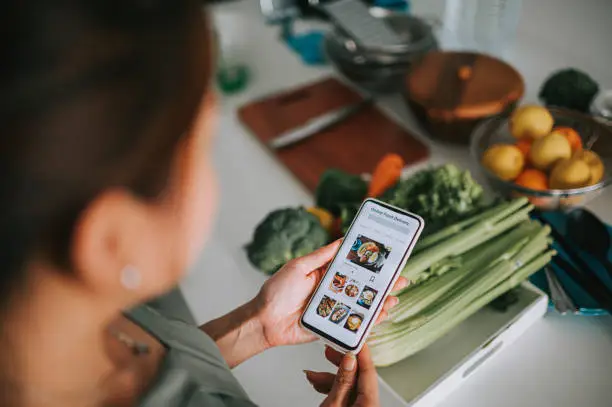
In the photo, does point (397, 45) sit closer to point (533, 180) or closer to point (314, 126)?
point (314, 126)

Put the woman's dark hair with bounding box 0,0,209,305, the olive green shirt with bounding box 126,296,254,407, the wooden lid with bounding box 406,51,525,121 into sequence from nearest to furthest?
the woman's dark hair with bounding box 0,0,209,305
the olive green shirt with bounding box 126,296,254,407
the wooden lid with bounding box 406,51,525,121

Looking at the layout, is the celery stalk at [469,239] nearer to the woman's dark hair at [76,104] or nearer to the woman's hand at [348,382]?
the woman's hand at [348,382]

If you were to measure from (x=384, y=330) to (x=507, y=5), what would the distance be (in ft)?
2.55

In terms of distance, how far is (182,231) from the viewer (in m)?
0.27

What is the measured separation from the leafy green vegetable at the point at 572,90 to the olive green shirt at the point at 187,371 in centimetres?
74

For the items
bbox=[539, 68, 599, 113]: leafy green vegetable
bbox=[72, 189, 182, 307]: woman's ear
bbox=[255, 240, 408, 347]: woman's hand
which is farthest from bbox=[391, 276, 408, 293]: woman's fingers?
bbox=[539, 68, 599, 113]: leafy green vegetable

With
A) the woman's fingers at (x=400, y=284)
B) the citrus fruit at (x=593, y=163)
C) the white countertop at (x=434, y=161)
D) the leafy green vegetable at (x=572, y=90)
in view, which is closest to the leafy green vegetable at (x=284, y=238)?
the white countertop at (x=434, y=161)

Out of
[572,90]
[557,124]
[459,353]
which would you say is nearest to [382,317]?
[459,353]

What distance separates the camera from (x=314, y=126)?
3.26ft

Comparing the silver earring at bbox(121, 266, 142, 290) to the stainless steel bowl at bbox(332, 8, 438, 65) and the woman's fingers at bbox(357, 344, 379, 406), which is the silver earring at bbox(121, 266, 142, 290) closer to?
the woman's fingers at bbox(357, 344, 379, 406)

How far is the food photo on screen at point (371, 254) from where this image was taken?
0.48 metres

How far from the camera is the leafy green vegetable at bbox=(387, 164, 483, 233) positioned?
0.66 metres

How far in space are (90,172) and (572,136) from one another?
76 cm

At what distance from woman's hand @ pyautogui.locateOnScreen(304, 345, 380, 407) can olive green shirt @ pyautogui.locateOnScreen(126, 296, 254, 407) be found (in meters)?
0.08
